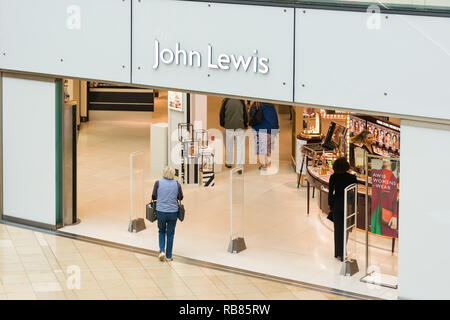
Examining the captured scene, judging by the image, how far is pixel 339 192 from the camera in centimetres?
1071

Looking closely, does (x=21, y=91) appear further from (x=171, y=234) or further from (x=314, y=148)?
(x=314, y=148)

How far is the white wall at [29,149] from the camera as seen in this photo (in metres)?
12.0

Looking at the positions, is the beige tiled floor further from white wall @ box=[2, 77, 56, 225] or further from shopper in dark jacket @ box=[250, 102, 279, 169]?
shopper in dark jacket @ box=[250, 102, 279, 169]

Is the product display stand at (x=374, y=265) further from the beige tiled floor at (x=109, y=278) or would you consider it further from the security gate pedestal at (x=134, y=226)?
the security gate pedestal at (x=134, y=226)

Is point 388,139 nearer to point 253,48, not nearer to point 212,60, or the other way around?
point 253,48

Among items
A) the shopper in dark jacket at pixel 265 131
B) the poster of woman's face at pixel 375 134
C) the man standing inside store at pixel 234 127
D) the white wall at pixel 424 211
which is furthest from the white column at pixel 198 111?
the white wall at pixel 424 211

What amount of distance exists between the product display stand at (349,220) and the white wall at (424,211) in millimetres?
1146

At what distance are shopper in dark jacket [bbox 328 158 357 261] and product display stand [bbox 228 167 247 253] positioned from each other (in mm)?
1197

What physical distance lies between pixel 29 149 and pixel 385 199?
518 cm

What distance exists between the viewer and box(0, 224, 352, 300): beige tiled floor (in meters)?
9.65

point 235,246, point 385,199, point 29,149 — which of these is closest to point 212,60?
point 235,246

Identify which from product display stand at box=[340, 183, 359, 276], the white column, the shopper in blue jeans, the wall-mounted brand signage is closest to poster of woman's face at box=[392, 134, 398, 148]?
product display stand at box=[340, 183, 359, 276]
